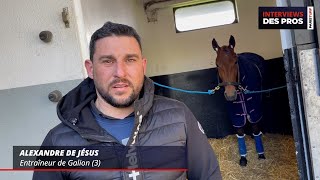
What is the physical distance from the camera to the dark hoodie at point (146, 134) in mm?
1040

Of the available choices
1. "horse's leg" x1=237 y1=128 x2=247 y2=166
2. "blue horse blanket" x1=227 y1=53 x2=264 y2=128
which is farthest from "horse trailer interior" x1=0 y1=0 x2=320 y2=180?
"blue horse blanket" x1=227 y1=53 x2=264 y2=128

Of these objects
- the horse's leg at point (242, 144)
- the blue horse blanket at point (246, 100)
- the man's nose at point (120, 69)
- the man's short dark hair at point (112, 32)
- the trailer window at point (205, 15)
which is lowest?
the horse's leg at point (242, 144)

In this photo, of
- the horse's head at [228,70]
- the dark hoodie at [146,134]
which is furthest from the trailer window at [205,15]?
the dark hoodie at [146,134]

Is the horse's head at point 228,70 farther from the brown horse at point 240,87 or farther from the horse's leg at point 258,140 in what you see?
the horse's leg at point 258,140

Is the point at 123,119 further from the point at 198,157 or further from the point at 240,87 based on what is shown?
the point at 240,87

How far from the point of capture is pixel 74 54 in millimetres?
2051

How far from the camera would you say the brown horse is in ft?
10.7

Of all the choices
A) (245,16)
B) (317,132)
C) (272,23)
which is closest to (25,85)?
(272,23)

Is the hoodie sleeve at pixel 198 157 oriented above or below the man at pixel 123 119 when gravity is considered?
below

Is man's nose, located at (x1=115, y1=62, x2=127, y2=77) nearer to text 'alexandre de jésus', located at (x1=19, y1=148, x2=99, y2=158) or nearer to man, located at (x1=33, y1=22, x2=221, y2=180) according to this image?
man, located at (x1=33, y1=22, x2=221, y2=180)

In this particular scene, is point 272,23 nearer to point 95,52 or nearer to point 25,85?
point 95,52

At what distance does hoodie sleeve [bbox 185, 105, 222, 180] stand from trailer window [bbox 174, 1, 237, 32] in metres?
3.50

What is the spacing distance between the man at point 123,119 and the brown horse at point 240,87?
84.4 inches

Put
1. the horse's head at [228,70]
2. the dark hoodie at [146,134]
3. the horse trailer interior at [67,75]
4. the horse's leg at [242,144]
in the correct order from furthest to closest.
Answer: the horse's leg at [242,144]
the horse's head at [228,70]
the horse trailer interior at [67,75]
the dark hoodie at [146,134]
